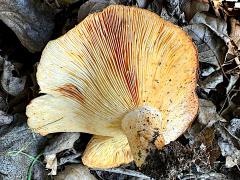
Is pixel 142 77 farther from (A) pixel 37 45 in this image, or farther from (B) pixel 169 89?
(A) pixel 37 45

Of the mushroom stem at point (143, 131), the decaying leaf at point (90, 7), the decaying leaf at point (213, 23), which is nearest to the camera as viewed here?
the mushroom stem at point (143, 131)

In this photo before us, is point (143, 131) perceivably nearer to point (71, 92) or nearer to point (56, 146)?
point (71, 92)

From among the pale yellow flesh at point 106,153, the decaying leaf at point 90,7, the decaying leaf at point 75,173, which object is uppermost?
the decaying leaf at point 90,7

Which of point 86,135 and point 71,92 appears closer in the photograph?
point 71,92

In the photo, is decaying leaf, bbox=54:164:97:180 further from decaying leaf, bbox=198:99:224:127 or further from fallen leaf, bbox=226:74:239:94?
fallen leaf, bbox=226:74:239:94

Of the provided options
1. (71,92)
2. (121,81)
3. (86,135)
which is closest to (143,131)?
(121,81)

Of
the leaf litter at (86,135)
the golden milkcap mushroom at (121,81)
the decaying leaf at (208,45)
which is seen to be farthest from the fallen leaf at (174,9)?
the golden milkcap mushroom at (121,81)

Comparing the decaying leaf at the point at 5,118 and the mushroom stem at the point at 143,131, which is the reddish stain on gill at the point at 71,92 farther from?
the decaying leaf at the point at 5,118
